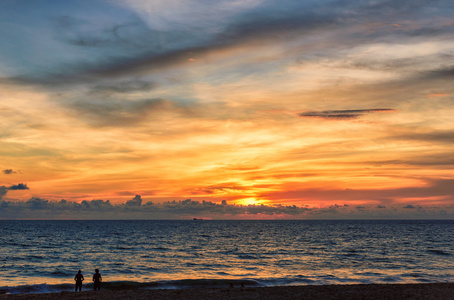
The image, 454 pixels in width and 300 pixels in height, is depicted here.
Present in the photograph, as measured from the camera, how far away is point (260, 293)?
1300 inches

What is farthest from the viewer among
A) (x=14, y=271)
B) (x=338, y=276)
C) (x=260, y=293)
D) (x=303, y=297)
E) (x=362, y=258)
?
(x=362, y=258)

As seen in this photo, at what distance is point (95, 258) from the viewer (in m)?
68.8

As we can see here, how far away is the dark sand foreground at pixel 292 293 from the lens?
3128 cm

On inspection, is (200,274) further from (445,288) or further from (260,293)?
(445,288)

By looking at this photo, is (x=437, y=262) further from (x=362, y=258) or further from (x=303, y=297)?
(x=303, y=297)

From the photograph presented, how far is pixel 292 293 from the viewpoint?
32844 mm

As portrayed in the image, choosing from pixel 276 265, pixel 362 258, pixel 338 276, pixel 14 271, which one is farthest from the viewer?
pixel 362 258

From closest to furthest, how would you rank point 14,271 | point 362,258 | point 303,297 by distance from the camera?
point 303,297, point 14,271, point 362,258

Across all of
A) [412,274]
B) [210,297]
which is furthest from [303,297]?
[412,274]

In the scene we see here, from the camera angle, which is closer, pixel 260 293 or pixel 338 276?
pixel 260 293

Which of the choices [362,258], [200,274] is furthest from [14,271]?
[362,258]

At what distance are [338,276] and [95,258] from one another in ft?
137

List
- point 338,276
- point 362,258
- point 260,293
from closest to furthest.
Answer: point 260,293 → point 338,276 → point 362,258

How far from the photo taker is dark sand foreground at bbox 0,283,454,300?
31.3m
